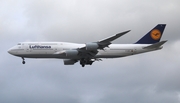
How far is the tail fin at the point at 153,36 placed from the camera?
262 ft

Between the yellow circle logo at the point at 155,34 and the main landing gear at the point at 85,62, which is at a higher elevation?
the yellow circle logo at the point at 155,34

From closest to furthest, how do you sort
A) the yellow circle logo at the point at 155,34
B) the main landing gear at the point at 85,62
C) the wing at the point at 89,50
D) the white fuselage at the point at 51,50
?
the wing at the point at 89,50
the white fuselage at the point at 51,50
the main landing gear at the point at 85,62
the yellow circle logo at the point at 155,34

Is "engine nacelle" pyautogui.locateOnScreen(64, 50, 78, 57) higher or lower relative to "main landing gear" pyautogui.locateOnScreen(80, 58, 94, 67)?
higher

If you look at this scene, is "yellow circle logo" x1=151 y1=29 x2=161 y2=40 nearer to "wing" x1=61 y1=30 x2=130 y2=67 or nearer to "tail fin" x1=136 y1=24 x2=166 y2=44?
"tail fin" x1=136 y1=24 x2=166 y2=44

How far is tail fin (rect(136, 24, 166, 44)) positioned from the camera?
262 ft

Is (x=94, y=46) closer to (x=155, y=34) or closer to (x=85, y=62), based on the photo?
(x=85, y=62)

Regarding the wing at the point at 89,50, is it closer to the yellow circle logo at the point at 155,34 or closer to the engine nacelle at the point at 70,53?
the engine nacelle at the point at 70,53

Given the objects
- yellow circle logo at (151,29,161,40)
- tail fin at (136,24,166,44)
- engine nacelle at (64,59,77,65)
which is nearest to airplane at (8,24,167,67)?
tail fin at (136,24,166,44)

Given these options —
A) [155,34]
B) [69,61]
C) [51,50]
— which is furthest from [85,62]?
[155,34]

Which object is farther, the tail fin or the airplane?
the tail fin

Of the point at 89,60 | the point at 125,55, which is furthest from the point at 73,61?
the point at 125,55

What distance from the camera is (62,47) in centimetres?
7438

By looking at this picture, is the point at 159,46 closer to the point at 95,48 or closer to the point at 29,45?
the point at 95,48

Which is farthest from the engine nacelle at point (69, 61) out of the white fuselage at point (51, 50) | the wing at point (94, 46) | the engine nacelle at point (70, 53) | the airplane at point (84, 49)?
the engine nacelle at point (70, 53)
